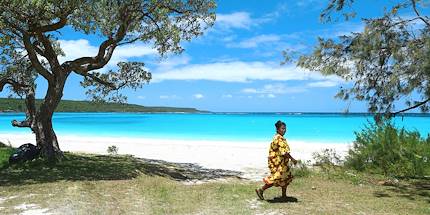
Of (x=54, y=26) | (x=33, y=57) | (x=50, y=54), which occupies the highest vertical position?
(x=54, y=26)

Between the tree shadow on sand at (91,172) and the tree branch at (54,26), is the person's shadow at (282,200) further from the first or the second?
the tree branch at (54,26)

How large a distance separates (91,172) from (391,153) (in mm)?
9584

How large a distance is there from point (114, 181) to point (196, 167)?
6155mm

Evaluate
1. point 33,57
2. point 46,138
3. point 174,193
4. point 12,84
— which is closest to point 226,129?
point 12,84

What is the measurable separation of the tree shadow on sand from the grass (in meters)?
0.03

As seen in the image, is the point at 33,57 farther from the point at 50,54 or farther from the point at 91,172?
the point at 91,172

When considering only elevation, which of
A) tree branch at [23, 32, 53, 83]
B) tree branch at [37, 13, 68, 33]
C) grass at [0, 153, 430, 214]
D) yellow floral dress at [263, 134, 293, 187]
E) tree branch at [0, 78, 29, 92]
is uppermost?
tree branch at [37, 13, 68, 33]

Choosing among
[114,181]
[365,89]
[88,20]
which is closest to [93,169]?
[114,181]

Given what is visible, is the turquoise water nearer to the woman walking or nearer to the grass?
the grass

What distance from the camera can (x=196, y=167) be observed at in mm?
19469

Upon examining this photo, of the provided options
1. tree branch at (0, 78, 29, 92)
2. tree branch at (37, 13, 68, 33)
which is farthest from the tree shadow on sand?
tree branch at (37, 13, 68, 33)

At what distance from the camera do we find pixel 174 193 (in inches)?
478

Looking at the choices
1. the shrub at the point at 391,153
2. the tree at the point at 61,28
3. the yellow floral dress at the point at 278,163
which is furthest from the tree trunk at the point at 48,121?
the shrub at the point at 391,153

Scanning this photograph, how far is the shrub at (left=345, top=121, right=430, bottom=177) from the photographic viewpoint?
613 inches
